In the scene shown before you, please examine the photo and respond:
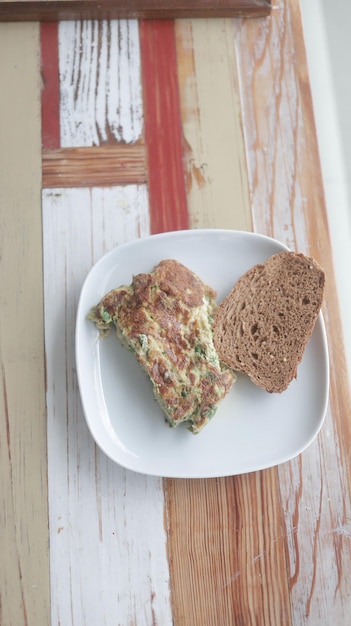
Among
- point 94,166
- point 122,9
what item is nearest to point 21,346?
point 94,166

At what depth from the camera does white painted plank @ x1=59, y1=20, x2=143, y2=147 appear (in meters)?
1.99

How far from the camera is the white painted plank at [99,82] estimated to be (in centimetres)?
199

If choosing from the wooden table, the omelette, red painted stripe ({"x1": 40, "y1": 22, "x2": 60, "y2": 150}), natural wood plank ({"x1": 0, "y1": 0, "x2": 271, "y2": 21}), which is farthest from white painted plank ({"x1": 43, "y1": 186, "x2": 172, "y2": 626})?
natural wood plank ({"x1": 0, "y1": 0, "x2": 271, "y2": 21})

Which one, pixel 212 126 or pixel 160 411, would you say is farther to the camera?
pixel 212 126

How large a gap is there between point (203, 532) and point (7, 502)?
0.57m

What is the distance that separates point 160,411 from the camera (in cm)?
177

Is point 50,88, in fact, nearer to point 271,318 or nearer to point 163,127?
point 163,127

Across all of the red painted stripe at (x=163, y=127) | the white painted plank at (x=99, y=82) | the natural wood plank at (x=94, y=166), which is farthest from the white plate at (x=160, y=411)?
the white painted plank at (x=99, y=82)

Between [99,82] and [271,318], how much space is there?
3.15 ft

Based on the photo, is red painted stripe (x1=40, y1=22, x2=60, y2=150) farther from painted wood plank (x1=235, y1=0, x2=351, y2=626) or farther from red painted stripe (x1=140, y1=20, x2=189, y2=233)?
painted wood plank (x1=235, y1=0, x2=351, y2=626)

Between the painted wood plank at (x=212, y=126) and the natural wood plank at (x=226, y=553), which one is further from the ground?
the painted wood plank at (x=212, y=126)

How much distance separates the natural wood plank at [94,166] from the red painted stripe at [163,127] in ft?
0.17

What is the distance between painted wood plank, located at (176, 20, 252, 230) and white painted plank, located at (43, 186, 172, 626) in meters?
0.39

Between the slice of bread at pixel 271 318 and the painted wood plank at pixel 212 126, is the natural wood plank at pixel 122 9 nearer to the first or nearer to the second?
the painted wood plank at pixel 212 126
